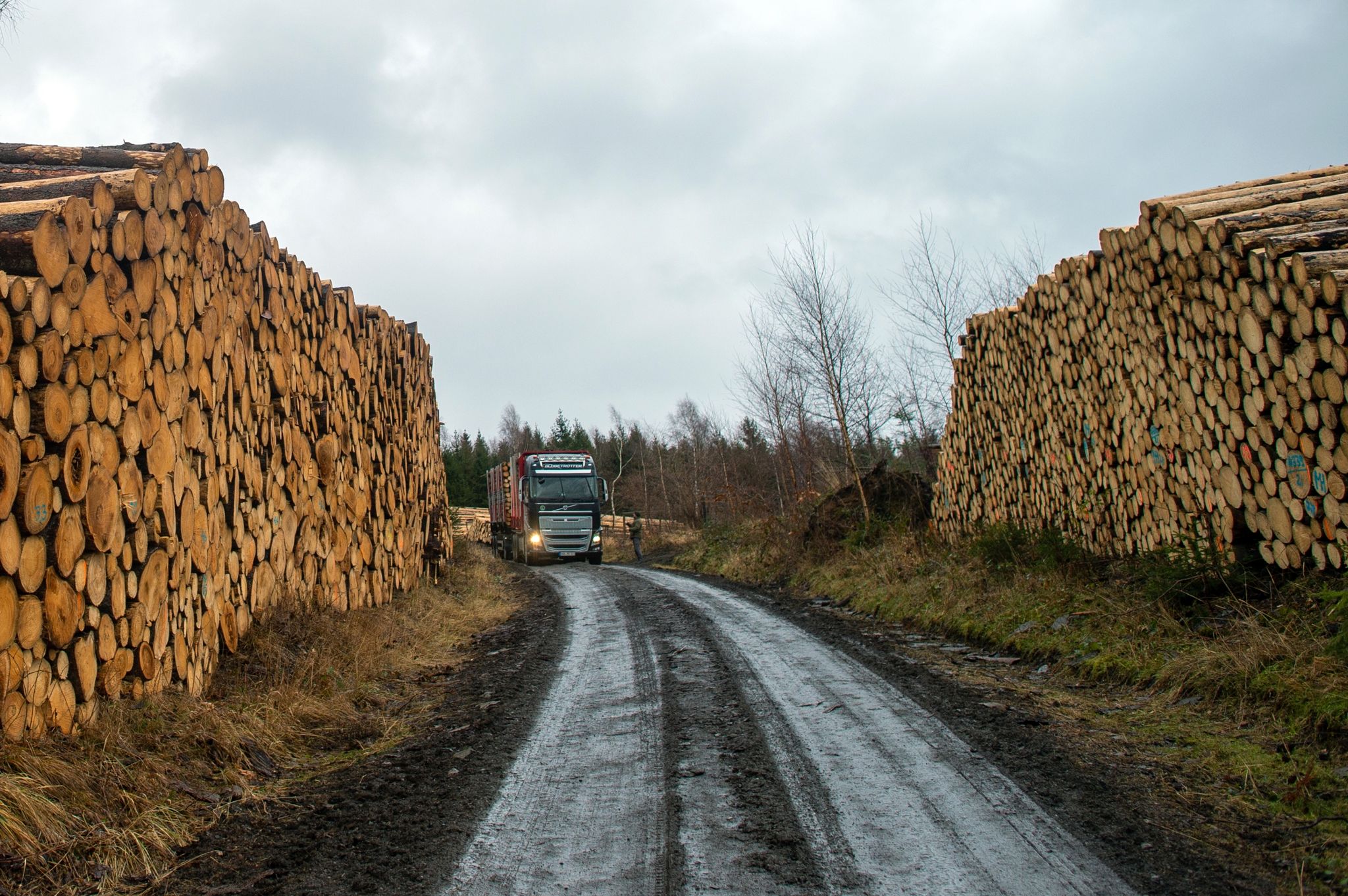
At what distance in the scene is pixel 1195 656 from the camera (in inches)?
201

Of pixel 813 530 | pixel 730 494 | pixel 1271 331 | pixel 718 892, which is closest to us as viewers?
pixel 718 892

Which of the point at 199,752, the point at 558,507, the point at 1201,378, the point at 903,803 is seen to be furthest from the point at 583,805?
the point at 558,507

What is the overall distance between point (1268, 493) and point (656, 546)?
2338 cm

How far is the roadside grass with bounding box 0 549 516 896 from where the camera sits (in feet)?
10.2

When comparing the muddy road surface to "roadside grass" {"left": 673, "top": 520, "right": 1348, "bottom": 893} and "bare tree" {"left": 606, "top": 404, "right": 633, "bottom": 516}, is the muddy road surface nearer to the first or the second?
"roadside grass" {"left": 673, "top": 520, "right": 1348, "bottom": 893}

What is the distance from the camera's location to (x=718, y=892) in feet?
9.52

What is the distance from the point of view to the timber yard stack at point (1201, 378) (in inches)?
195

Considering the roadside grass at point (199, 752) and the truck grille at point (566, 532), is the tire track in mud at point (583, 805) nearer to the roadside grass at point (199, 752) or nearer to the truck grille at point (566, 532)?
the roadside grass at point (199, 752)

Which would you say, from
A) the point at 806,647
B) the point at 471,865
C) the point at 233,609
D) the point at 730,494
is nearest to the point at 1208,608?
the point at 806,647

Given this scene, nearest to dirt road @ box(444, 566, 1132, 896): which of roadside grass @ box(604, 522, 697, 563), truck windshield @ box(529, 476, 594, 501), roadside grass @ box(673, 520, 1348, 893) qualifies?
roadside grass @ box(673, 520, 1348, 893)

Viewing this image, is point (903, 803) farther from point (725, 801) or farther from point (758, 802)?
point (725, 801)

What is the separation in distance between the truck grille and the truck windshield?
540 mm

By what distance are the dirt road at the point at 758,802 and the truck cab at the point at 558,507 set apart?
1733cm

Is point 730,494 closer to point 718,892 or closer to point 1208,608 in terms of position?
point 1208,608
